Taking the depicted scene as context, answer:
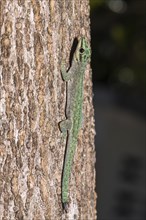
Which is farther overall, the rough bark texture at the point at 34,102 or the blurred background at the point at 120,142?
the blurred background at the point at 120,142

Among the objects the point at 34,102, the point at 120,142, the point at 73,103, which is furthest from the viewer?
the point at 120,142

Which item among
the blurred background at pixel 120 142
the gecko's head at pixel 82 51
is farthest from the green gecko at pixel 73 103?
the blurred background at pixel 120 142

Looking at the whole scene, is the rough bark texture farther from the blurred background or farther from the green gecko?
the blurred background

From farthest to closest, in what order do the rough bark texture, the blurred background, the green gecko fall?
the blurred background < the green gecko < the rough bark texture

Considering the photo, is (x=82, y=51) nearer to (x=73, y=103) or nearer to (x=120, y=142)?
(x=73, y=103)

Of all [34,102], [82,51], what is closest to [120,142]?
[82,51]

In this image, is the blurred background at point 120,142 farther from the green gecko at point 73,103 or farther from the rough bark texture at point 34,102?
the rough bark texture at point 34,102

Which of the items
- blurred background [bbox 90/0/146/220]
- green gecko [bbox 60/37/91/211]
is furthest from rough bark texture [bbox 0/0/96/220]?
blurred background [bbox 90/0/146/220]
